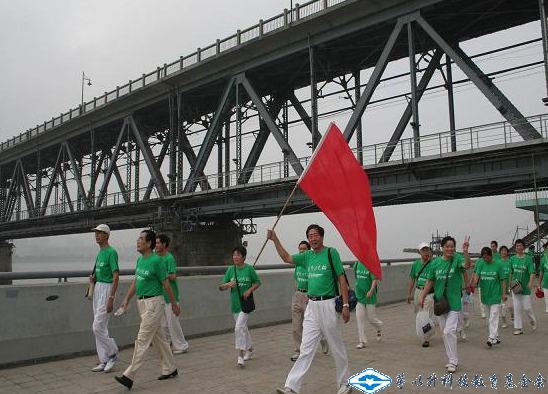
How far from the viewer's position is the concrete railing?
23.6 ft

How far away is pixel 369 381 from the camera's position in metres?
6.38

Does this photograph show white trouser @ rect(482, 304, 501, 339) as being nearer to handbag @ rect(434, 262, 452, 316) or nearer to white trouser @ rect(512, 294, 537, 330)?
white trouser @ rect(512, 294, 537, 330)

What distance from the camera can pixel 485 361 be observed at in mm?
7562

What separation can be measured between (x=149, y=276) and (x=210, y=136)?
28465mm

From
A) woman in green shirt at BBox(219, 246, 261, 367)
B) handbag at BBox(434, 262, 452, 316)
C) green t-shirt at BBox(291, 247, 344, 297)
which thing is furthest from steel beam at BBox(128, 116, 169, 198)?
green t-shirt at BBox(291, 247, 344, 297)

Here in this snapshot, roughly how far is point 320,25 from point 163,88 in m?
15.7

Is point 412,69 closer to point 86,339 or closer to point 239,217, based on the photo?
point 239,217

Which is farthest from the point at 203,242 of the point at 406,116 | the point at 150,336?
the point at 150,336

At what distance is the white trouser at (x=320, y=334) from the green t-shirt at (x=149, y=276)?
6.32ft

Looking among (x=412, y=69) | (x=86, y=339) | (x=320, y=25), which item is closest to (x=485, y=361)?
(x=86, y=339)

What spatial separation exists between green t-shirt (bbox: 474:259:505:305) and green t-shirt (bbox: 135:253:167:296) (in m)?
5.72

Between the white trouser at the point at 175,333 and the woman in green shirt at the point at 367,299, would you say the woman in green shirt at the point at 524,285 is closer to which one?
the woman in green shirt at the point at 367,299

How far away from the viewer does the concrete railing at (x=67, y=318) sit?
720cm

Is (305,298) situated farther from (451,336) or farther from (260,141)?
(260,141)
